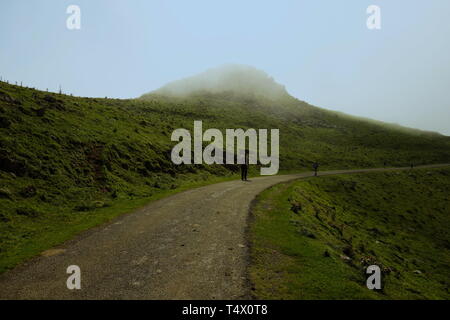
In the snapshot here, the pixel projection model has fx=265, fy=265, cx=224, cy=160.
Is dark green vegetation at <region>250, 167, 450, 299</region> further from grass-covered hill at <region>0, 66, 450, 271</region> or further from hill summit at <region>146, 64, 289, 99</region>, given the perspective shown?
hill summit at <region>146, 64, 289, 99</region>

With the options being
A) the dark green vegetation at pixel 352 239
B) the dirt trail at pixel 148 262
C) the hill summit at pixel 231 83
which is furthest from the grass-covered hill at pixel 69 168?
the hill summit at pixel 231 83

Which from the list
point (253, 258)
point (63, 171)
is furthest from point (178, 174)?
point (253, 258)

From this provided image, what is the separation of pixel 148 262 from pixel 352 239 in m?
15.2

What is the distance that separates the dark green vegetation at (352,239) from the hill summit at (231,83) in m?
109

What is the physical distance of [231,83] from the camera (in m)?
163

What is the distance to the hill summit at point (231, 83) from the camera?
14738 centimetres

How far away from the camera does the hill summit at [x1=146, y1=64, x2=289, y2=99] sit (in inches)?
5802

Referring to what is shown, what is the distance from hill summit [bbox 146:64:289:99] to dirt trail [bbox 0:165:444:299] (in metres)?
125

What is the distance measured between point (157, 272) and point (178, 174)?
79.1 ft

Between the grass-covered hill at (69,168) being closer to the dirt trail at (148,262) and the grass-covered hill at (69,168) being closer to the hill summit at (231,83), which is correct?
the dirt trail at (148,262)

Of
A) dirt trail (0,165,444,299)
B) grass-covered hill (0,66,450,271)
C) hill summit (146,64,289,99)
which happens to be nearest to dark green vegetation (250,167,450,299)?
dirt trail (0,165,444,299)

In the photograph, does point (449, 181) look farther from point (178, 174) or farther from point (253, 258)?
point (253, 258)

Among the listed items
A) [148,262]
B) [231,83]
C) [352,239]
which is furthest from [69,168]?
[231,83]

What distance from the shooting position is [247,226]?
13766 mm
